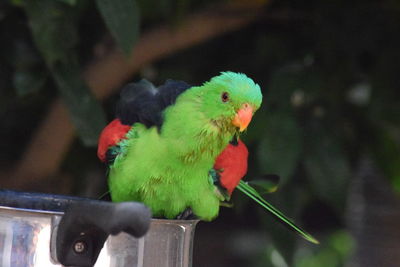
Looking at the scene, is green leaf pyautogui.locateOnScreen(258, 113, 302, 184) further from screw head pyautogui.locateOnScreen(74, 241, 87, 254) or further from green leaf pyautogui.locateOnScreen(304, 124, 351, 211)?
screw head pyautogui.locateOnScreen(74, 241, 87, 254)

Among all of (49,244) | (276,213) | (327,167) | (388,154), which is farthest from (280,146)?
(49,244)

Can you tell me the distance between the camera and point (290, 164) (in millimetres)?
1469

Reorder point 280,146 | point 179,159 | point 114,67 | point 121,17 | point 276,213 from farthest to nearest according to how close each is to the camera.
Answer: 1. point 114,67
2. point 280,146
3. point 121,17
4. point 179,159
5. point 276,213

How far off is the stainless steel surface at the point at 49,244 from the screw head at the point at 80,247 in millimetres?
22

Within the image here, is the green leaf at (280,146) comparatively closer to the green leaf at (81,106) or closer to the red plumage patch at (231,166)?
the green leaf at (81,106)

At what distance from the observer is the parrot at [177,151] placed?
Result: 953mm

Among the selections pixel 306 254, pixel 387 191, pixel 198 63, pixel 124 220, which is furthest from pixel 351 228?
pixel 124 220

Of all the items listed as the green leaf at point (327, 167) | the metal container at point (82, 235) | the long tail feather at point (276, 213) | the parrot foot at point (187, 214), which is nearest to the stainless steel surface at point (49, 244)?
the metal container at point (82, 235)

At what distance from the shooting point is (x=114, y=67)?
1.71 m

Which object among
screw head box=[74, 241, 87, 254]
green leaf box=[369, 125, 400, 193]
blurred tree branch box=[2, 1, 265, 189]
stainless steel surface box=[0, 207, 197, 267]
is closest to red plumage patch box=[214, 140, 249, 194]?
stainless steel surface box=[0, 207, 197, 267]

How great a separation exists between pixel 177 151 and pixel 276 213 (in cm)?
16

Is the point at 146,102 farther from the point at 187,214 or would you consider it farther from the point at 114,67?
the point at 114,67

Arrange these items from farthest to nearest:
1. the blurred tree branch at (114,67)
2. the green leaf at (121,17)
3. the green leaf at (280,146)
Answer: the blurred tree branch at (114,67), the green leaf at (280,146), the green leaf at (121,17)

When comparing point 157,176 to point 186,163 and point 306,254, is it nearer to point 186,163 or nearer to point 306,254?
point 186,163
